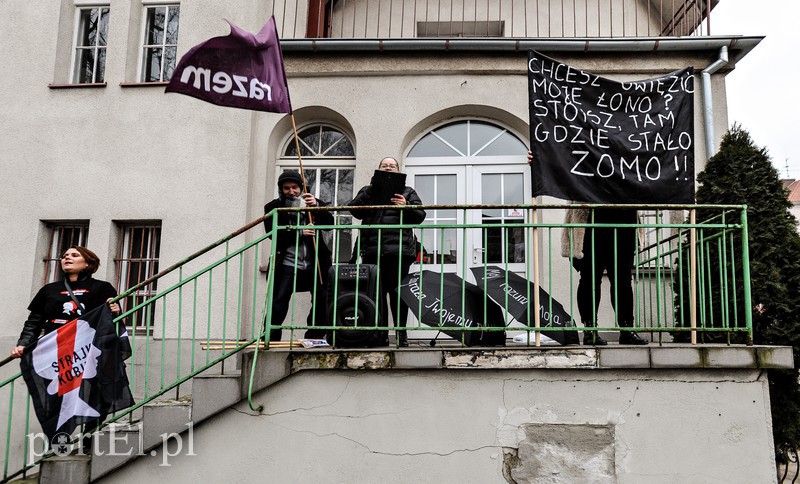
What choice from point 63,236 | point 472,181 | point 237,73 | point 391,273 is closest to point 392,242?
point 391,273

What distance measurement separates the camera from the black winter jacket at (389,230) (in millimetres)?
5336

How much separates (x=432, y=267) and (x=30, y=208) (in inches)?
189

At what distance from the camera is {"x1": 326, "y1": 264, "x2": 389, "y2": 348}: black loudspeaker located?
486 cm

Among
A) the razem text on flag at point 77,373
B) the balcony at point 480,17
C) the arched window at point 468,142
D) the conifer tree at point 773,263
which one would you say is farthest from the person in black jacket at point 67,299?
the conifer tree at point 773,263

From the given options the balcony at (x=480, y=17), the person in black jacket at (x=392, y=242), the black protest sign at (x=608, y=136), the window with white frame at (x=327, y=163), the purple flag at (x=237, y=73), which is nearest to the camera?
the purple flag at (x=237, y=73)

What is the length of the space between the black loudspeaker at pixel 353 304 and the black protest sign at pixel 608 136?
148cm

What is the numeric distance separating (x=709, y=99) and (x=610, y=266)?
10.9 ft

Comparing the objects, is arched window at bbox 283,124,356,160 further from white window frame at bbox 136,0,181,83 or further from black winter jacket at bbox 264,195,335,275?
black winter jacket at bbox 264,195,335,275

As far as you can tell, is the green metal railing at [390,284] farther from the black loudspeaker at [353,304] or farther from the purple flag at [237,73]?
the purple flag at [237,73]

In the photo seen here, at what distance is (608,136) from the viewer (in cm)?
502

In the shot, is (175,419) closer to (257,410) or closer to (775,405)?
(257,410)

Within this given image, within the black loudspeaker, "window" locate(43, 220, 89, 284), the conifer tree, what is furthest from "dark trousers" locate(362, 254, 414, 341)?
"window" locate(43, 220, 89, 284)

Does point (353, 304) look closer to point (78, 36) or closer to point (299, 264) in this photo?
point (299, 264)

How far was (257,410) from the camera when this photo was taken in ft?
15.5
